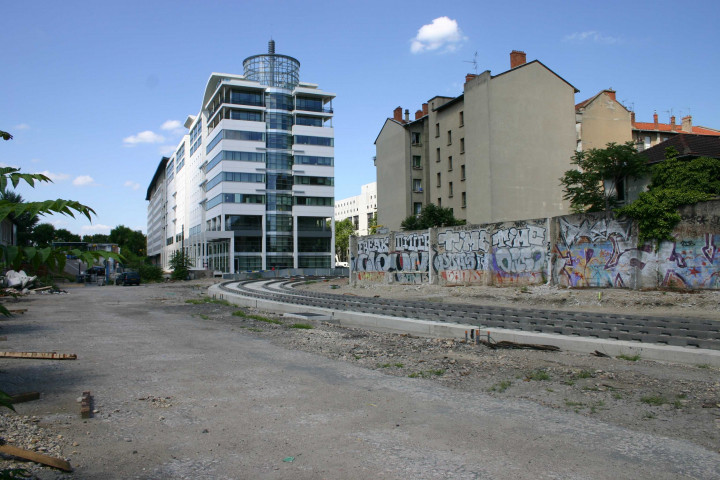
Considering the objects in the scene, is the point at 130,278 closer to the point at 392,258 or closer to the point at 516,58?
the point at 392,258

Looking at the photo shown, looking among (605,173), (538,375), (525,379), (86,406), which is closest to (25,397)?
(86,406)

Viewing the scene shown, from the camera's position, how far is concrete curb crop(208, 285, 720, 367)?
9.45 metres

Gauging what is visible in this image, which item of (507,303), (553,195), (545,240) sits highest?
(553,195)

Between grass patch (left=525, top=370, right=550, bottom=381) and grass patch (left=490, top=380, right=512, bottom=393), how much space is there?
0.46 meters

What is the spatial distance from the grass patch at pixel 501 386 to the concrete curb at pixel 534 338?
3.57 m

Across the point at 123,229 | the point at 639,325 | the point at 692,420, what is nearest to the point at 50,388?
the point at 692,420

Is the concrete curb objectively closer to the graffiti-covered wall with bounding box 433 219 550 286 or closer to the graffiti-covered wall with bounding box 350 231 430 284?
the graffiti-covered wall with bounding box 433 219 550 286

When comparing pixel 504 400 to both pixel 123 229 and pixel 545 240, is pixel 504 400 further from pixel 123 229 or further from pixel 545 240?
pixel 123 229

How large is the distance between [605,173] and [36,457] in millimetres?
36694

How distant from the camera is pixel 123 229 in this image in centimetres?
17362

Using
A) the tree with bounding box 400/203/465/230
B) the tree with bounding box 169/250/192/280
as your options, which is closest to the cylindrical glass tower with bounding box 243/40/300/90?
the tree with bounding box 169/250/192/280

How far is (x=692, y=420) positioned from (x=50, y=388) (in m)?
8.11

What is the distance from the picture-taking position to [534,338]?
1149 centimetres

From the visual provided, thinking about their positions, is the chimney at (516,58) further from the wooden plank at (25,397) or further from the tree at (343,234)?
the tree at (343,234)
